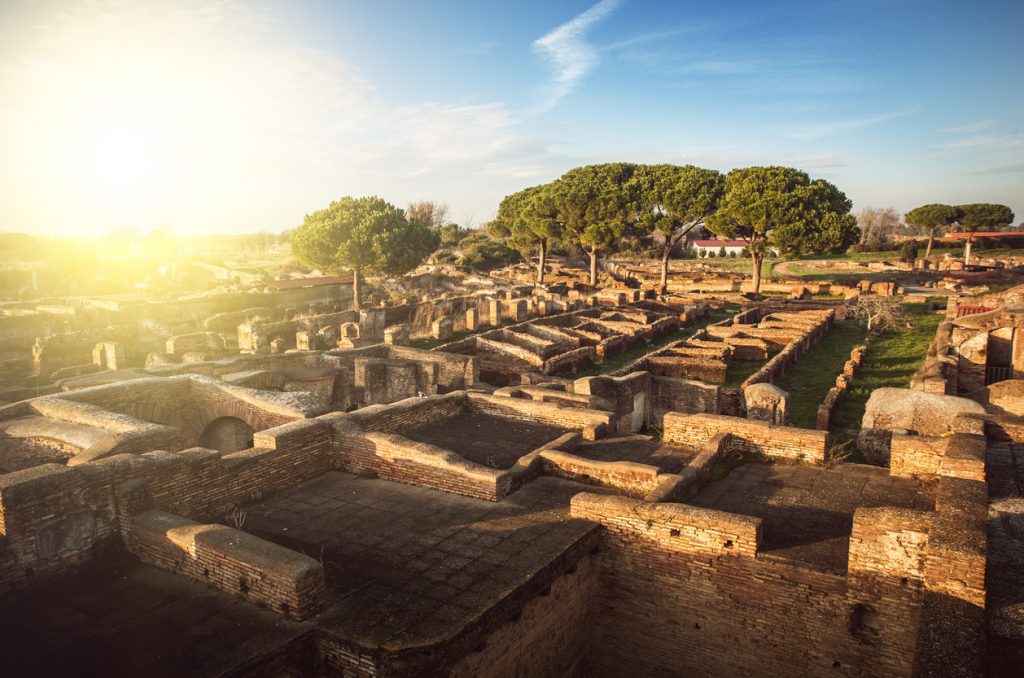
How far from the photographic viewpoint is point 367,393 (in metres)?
13.7

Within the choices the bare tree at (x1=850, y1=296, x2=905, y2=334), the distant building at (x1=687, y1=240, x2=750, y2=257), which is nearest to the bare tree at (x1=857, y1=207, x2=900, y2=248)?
the distant building at (x1=687, y1=240, x2=750, y2=257)

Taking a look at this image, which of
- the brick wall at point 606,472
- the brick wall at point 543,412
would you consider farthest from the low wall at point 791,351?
the brick wall at point 606,472

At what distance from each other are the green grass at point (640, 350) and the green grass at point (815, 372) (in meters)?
4.61

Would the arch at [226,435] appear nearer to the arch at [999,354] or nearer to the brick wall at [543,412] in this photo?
the brick wall at [543,412]

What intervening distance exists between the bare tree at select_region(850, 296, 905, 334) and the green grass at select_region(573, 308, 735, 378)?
5.83 meters

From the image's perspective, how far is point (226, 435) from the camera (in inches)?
400

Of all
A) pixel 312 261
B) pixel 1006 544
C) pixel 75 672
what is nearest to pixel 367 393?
pixel 75 672

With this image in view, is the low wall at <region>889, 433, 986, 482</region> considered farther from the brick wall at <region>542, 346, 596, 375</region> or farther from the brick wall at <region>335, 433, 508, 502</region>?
the brick wall at <region>542, 346, 596, 375</region>

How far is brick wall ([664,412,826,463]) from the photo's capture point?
26.1 feet

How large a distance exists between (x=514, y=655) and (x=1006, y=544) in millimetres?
4248

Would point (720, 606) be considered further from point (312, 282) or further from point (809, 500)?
point (312, 282)

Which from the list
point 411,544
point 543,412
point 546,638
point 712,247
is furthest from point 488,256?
point 546,638

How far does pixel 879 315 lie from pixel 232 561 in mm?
26303

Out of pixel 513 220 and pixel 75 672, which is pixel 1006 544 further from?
pixel 513 220
